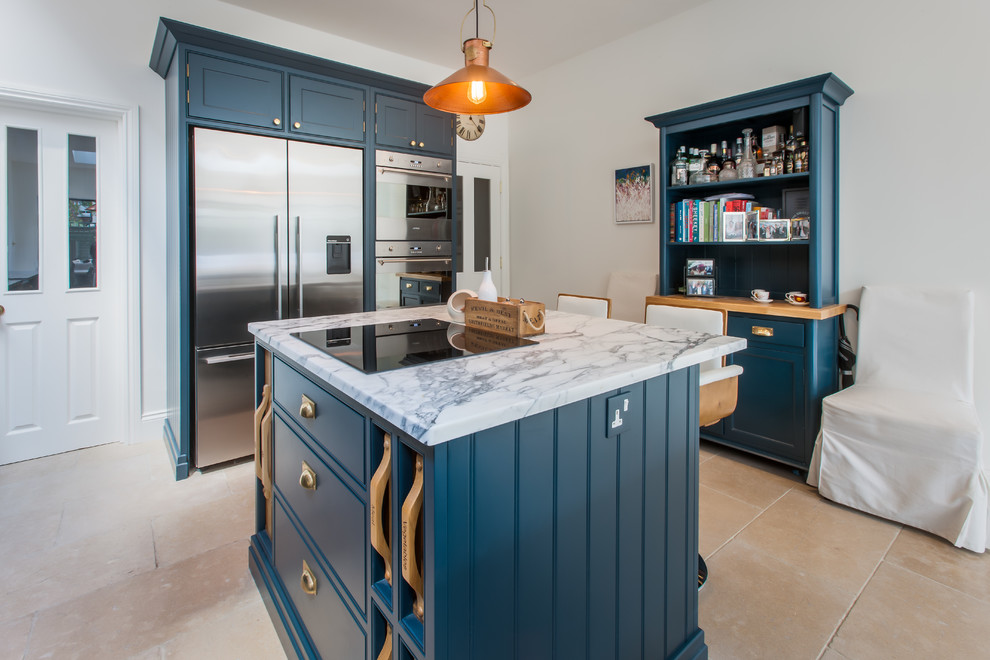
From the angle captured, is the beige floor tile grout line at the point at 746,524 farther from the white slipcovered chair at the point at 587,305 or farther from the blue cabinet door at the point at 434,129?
the blue cabinet door at the point at 434,129

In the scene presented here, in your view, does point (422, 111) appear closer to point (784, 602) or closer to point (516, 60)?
point (516, 60)

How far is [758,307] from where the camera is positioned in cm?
298

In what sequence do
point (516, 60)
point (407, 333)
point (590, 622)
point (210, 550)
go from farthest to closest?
point (516, 60), point (210, 550), point (407, 333), point (590, 622)

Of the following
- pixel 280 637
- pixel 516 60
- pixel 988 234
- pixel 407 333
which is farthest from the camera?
pixel 516 60

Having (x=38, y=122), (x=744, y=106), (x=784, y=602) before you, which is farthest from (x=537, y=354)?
(x=38, y=122)

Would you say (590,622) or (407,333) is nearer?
(590,622)

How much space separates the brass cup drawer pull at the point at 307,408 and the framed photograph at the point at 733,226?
2.70 metres

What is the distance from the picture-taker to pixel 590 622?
1.26m

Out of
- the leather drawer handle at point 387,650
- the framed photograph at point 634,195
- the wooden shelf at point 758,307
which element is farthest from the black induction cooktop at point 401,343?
the framed photograph at point 634,195

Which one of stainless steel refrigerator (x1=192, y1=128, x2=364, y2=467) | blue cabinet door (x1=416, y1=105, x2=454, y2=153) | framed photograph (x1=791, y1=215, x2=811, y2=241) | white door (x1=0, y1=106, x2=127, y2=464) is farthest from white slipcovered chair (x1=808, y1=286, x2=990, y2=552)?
white door (x1=0, y1=106, x2=127, y2=464)

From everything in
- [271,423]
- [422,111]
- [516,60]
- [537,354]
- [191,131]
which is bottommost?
[271,423]

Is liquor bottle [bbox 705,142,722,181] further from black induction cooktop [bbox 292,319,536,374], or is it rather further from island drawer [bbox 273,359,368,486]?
island drawer [bbox 273,359,368,486]

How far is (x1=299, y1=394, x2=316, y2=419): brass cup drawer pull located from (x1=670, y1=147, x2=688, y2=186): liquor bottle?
284 centimetres

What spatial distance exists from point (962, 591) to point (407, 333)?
7.34ft
